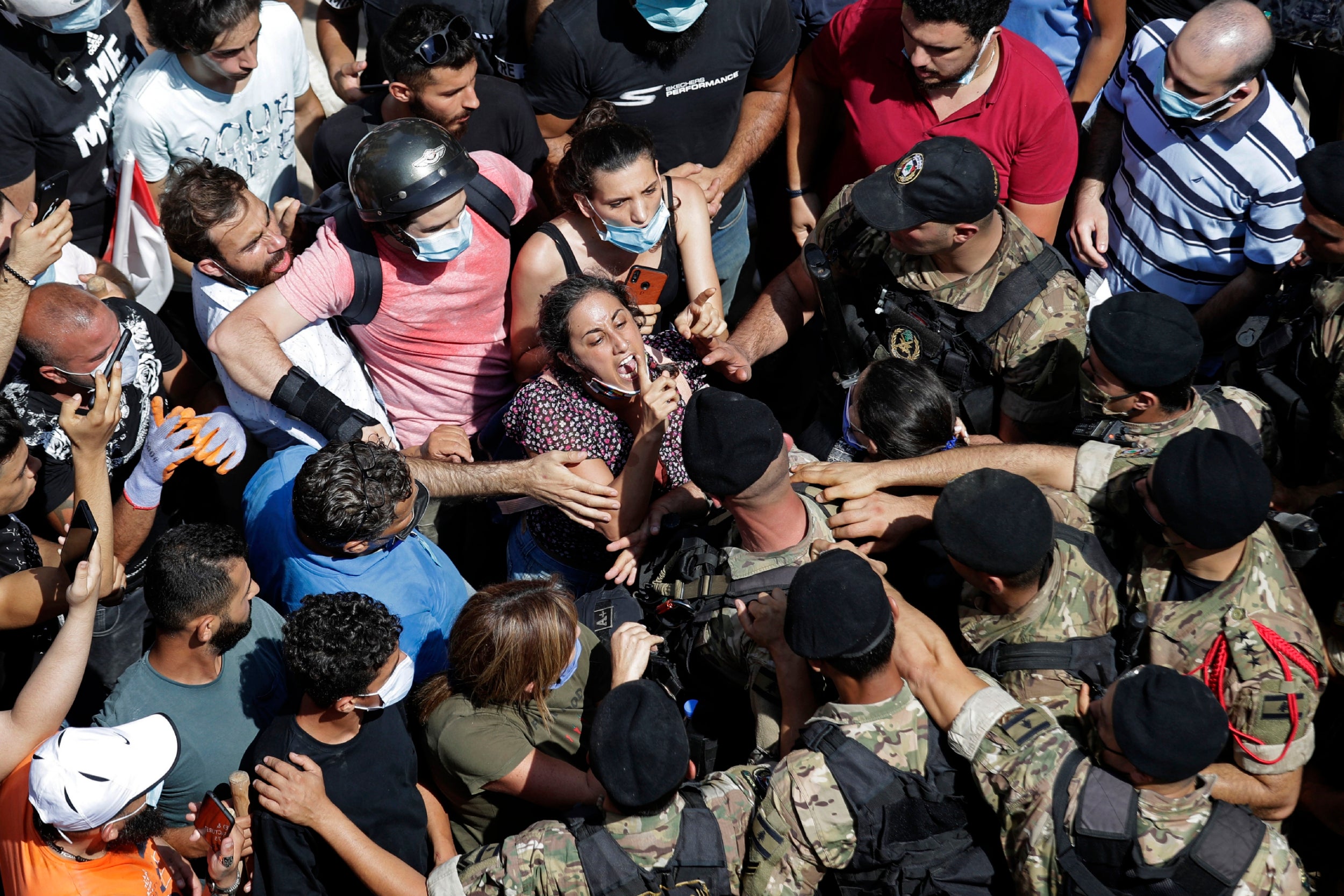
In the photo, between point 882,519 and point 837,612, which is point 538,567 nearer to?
point 882,519

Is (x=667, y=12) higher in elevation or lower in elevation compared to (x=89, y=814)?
higher

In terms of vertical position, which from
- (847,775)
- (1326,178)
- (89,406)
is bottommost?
(89,406)

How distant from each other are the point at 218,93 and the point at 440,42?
1.23 m

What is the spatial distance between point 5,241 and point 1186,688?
4425mm

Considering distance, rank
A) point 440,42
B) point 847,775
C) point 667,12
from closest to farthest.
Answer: point 847,775 < point 440,42 < point 667,12

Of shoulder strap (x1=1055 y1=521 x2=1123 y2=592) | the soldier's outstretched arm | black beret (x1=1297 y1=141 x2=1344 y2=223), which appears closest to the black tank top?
the soldier's outstretched arm

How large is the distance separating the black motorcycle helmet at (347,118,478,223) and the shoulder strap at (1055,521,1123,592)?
2.48m

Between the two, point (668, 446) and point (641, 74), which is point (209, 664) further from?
point (641, 74)

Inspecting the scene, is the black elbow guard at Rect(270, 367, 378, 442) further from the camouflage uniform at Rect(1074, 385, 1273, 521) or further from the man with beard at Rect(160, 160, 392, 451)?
the camouflage uniform at Rect(1074, 385, 1273, 521)

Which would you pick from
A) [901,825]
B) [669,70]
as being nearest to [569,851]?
[901,825]

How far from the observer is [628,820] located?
285 centimetres

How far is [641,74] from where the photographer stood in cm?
470

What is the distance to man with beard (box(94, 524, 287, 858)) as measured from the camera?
3.22 m

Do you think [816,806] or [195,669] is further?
[195,669]
